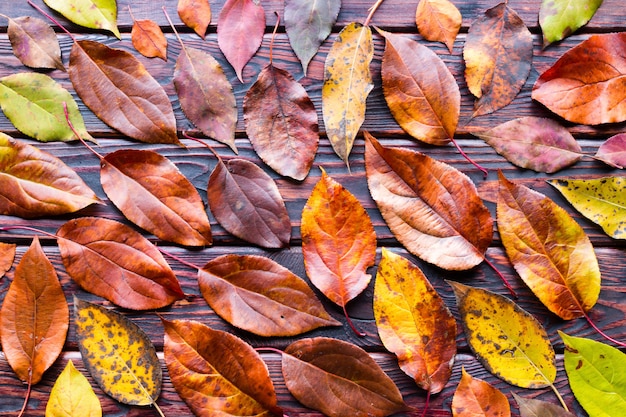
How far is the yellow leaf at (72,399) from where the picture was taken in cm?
56

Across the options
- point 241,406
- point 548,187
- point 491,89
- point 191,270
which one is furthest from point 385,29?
point 241,406

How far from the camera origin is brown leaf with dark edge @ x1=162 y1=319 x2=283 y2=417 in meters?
0.56

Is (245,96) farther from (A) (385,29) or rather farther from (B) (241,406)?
(B) (241,406)

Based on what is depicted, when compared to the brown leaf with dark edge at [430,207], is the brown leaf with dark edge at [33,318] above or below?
below

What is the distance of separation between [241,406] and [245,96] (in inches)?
14.1

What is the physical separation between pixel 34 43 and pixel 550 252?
667 mm

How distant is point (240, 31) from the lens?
0.63m

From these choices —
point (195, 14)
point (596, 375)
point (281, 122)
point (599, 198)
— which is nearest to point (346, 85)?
point (281, 122)

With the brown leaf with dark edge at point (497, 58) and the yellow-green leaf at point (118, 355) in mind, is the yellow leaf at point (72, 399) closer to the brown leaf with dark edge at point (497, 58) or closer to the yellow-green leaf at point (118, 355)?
the yellow-green leaf at point (118, 355)

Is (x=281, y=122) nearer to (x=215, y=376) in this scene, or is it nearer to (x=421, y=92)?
(x=421, y=92)

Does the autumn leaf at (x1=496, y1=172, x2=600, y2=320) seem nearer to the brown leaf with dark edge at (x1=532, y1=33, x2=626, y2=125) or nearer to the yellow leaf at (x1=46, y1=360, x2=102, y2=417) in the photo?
the brown leaf with dark edge at (x1=532, y1=33, x2=626, y2=125)

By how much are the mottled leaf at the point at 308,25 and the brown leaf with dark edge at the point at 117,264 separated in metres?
0.29

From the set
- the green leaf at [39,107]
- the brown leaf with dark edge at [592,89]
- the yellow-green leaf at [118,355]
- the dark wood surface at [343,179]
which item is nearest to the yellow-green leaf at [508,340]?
the dark wood surface at [343,179]

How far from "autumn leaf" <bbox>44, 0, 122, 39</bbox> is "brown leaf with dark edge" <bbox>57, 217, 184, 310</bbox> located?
0.24 meters
